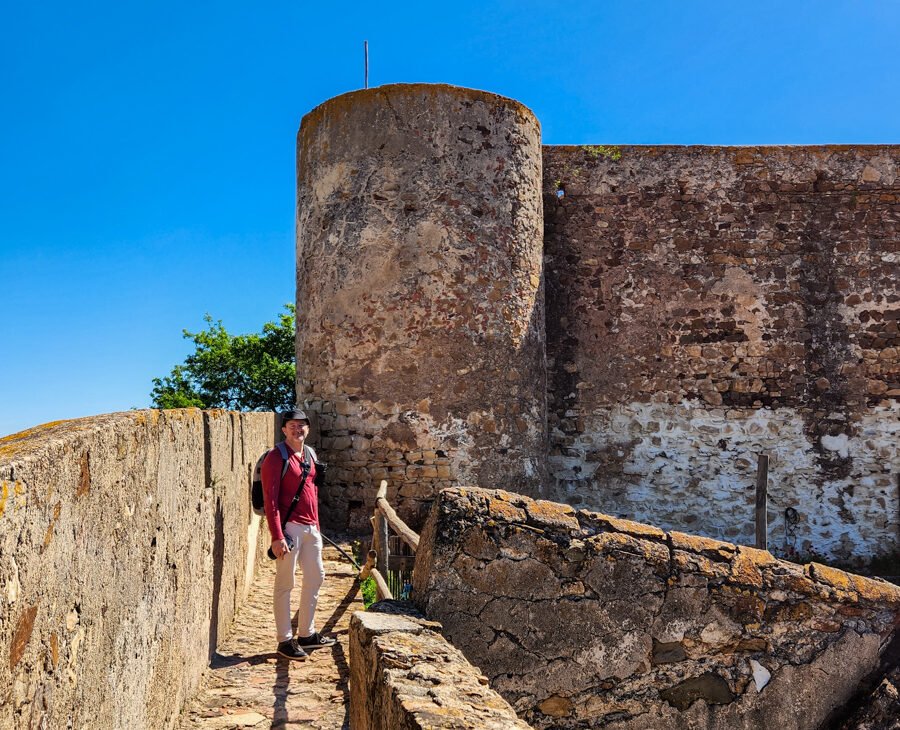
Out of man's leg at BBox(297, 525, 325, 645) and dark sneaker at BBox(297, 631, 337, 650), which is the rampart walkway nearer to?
dark sneaker at BBox(297, 631, 337, 650)

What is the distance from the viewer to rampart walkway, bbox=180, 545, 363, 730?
12.1 ft

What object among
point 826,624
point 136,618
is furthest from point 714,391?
point 136,618

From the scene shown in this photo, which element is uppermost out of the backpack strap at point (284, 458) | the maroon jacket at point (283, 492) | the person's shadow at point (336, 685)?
the backpack strap at point (284, 458)

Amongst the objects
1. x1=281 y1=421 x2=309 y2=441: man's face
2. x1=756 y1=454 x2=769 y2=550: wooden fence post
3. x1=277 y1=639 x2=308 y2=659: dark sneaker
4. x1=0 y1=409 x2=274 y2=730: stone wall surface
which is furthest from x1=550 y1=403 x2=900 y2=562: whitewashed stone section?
x1=0 y1=409 x2=274 y2=730: stone wall surface

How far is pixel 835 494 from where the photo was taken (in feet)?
31.0

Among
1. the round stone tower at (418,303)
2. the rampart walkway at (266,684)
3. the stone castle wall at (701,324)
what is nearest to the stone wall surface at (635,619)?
the rampart walkway at (266,684)

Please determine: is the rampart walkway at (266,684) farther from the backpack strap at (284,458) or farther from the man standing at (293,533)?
the backpack strap at (284,458)

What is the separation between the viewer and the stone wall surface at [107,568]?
1764mm

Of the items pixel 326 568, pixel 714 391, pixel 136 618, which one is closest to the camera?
pixel 136 618

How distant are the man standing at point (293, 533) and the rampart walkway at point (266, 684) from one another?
0.12 metres

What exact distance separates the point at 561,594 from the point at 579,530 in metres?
0.29

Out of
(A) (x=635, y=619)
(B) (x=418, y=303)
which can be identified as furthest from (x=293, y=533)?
(B) (x=418, y=303)

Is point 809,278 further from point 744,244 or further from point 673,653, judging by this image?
point 673,653

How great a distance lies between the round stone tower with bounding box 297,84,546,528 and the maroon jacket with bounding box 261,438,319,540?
3.19m
